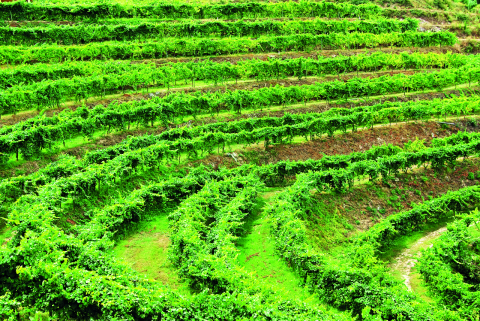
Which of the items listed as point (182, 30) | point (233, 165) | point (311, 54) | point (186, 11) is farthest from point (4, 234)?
point (186, 11)

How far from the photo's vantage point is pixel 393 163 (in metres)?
38.1

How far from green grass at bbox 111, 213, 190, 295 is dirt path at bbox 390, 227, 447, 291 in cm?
1407

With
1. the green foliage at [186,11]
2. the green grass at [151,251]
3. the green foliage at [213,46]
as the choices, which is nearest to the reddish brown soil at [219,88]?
the green foliage at [213,46]

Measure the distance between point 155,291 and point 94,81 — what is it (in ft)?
92.3

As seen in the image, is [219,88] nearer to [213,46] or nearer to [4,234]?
[213,46]

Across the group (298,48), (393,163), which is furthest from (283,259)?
(298,48)

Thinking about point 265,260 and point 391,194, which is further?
point 391,194

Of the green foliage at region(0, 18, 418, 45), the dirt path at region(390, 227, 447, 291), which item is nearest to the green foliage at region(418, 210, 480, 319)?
the dirt path at region(390, 227, 447, 291)

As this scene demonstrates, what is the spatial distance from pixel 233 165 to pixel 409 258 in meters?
15.2

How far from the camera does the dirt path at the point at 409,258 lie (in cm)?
2853

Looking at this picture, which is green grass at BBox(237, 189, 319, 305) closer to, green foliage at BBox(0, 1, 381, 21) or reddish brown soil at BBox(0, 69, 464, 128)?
reddish brown soil at BBox(0, 69, 464, 128)

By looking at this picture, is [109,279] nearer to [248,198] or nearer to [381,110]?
[248,198]

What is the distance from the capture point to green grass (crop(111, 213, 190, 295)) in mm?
22453

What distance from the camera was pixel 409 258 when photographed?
1193 inches
